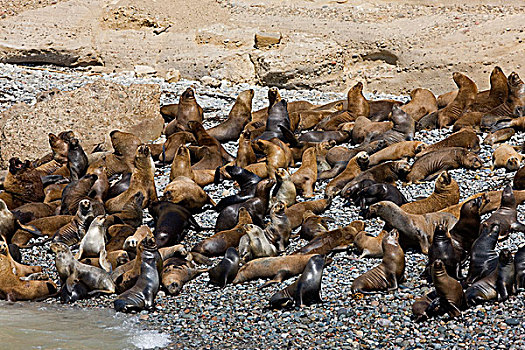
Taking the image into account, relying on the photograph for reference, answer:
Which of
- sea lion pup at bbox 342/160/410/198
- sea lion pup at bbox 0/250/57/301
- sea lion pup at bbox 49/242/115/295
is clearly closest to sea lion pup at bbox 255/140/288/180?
sea lion pup at bbox 342/160/410/198

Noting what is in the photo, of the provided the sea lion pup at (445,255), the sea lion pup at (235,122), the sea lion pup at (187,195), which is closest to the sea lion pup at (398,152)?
the sea lion pup at (187,195)

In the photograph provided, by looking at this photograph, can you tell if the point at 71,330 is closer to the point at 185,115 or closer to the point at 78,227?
the point at 78,227

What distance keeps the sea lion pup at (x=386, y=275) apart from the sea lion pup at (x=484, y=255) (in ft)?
2.05

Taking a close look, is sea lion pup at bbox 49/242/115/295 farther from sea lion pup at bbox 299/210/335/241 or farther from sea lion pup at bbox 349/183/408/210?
sea lion pup at bbox 349/183/408/210

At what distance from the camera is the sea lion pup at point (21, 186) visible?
10.0 metres

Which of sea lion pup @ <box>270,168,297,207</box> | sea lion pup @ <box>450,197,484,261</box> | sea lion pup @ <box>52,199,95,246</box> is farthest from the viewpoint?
sea lion pup @ <box>270,168,297,207</box>

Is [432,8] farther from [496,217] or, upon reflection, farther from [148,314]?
[148,314]

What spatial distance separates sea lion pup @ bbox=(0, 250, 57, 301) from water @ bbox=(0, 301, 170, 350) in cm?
24

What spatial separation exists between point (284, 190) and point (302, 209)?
55 centimetres

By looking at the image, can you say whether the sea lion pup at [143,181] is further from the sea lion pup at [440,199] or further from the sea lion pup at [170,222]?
the sea lion pup at [440,199]

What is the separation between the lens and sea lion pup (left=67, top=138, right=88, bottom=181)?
10.7 m

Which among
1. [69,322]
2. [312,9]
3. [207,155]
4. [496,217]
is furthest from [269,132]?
[312,9]

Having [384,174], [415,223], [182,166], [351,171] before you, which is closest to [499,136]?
[384,174]

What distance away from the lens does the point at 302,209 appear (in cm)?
867
